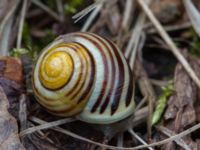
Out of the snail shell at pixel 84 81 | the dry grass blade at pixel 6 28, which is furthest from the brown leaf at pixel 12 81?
the dry grass blade at pixel 6 28

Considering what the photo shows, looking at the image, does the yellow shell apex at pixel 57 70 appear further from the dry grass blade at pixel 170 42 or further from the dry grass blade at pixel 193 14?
the dry grass blade at pixel 193 14

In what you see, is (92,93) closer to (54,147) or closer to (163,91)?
(54,147)

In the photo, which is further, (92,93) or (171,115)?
(171,115)

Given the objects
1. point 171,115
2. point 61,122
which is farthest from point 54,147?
point 171,115

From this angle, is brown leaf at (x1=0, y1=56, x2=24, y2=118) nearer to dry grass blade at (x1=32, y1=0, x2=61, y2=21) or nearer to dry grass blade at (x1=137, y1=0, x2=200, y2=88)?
dry grass blade at (x1=32, y1=0, x2=61, y2=21)

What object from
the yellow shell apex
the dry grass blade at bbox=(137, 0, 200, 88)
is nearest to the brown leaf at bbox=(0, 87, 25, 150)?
the yellow shell apex
